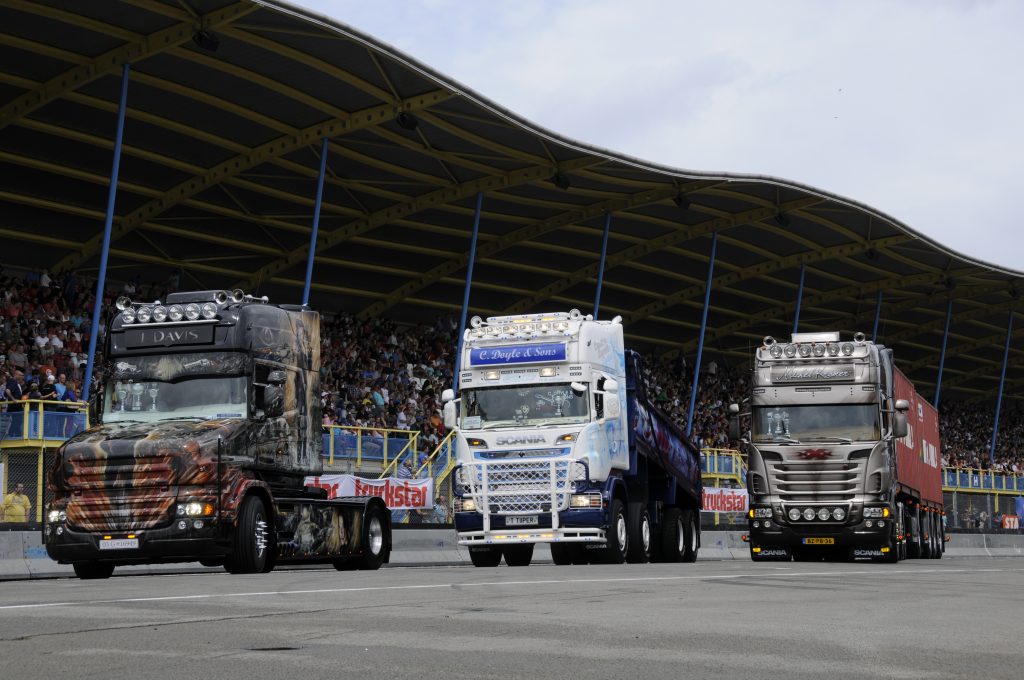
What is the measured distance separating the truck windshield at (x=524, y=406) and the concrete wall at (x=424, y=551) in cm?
515

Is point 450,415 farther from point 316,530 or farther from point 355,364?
point 355,364

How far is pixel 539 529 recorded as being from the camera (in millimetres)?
22891

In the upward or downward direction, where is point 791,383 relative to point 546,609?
upward

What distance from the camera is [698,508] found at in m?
30.0

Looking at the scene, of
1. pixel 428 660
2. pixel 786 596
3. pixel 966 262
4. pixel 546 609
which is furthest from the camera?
pixel 966 262

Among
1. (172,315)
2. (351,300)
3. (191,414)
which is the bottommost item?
(191,414)

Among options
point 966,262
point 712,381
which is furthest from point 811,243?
point 712,381

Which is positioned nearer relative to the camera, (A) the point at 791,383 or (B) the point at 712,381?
(A) the point at 791,383

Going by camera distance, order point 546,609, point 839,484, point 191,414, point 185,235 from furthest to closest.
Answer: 1. point 185,235
2. point 839,484
3. point 191,414
4. point 546,609

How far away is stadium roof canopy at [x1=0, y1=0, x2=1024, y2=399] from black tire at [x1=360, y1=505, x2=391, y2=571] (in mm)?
9883

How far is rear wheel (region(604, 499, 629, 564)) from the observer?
928 inches

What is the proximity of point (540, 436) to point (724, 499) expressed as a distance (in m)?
18.4

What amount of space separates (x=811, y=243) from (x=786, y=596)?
36.0 meters

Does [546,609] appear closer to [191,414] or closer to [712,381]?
[191,414]
